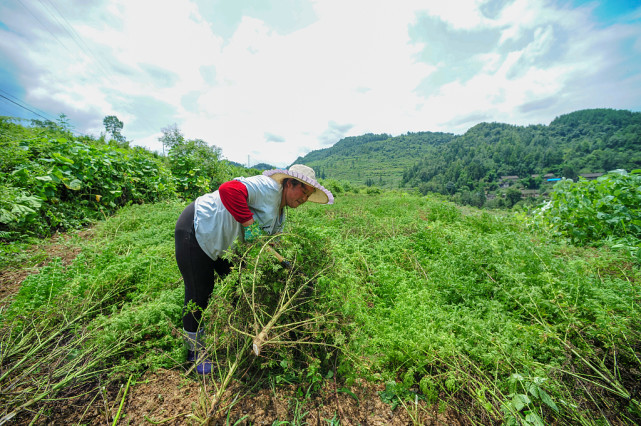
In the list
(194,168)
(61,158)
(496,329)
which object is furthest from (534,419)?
(194,168)

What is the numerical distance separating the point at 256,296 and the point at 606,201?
22.0ft

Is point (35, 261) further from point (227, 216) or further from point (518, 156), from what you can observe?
point (518, 156)

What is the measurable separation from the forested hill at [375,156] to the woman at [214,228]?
8031cm

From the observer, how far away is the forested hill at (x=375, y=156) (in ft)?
328

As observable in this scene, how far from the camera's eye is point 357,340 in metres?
1.94

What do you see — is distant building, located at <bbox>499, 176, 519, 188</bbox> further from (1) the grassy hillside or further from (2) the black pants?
(2) the black pants

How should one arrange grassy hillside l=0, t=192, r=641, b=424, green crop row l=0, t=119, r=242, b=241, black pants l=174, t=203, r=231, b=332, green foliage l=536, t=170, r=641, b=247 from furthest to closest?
green crop row l=0, t=119, r=242, b=241, green foliage l=536, t=170, r=641, b=247, black pants l=174, t=203, r=231, b=332, grassy hillside l=0, t=192, r=641, b=424

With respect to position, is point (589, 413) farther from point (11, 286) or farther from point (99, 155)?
point (99, 155)

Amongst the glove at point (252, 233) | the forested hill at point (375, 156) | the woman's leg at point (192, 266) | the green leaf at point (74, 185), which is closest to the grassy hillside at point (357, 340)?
the glove at point (252, 233)

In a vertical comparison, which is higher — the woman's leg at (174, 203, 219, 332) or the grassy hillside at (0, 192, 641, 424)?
the woman's leg at (174, 203, 219, 332)

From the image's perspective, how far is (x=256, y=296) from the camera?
77.5 inches

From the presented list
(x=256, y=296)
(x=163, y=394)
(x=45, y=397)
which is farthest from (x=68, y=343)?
(x=256, y=296)

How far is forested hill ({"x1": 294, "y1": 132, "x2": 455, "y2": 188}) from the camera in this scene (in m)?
99.9

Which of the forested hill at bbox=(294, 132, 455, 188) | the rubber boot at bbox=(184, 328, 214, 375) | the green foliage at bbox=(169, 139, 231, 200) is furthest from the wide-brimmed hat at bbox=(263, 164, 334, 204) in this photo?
the forested hill at bbox=(294, 132, 455, 188)
